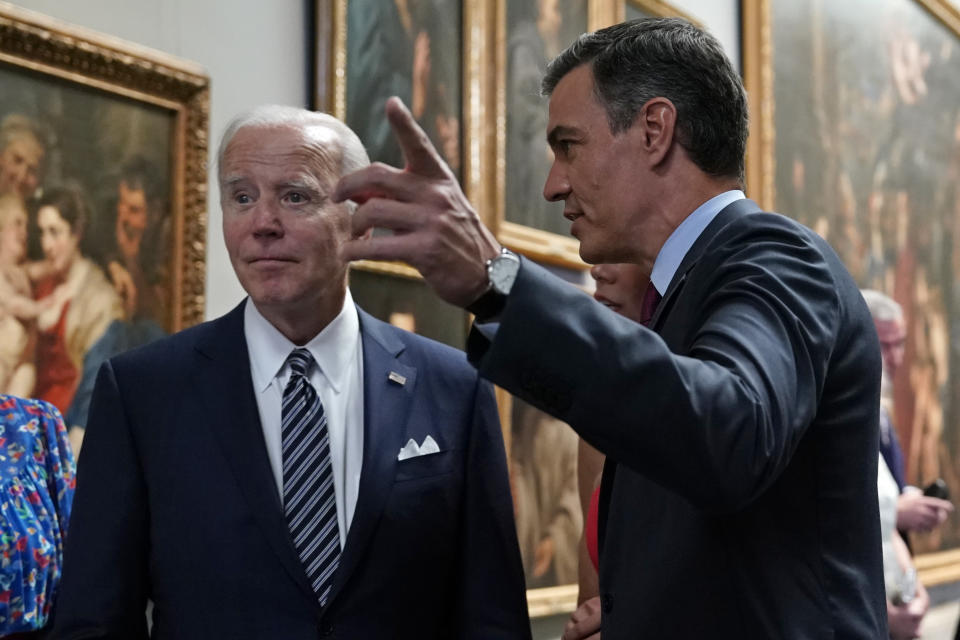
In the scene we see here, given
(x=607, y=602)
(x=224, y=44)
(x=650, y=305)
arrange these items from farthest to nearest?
(x=224, y=44), (x=650, y=305), (x=607, y=602)

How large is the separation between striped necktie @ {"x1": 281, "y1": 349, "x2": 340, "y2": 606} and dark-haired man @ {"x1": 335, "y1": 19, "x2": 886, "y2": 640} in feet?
3.41

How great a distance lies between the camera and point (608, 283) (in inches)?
156

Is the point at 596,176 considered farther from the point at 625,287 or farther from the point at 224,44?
the point at 224,44

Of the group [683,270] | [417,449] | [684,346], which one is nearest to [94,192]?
[417,449]

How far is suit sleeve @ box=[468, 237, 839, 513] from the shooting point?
5.41 ft

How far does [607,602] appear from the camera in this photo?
2229 millimetres

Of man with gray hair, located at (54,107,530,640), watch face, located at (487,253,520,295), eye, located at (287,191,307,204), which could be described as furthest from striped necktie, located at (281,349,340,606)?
watch face, located at (487,253,520,295)

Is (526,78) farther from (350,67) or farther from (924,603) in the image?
(924,603)

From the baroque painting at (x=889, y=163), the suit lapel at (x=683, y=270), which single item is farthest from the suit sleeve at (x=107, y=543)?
the baroque painting at (x=889, y=163)

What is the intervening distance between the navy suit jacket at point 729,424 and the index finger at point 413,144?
0.68 ft

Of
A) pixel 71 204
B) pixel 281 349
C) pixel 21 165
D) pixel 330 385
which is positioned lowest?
pixel 330 385

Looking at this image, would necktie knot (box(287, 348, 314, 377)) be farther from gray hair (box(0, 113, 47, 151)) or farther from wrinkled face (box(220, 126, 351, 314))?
gray hair (box(0, 113, 47, 151))

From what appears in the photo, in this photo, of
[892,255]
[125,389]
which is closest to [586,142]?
[125,389]

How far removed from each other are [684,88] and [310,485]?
1462mm
